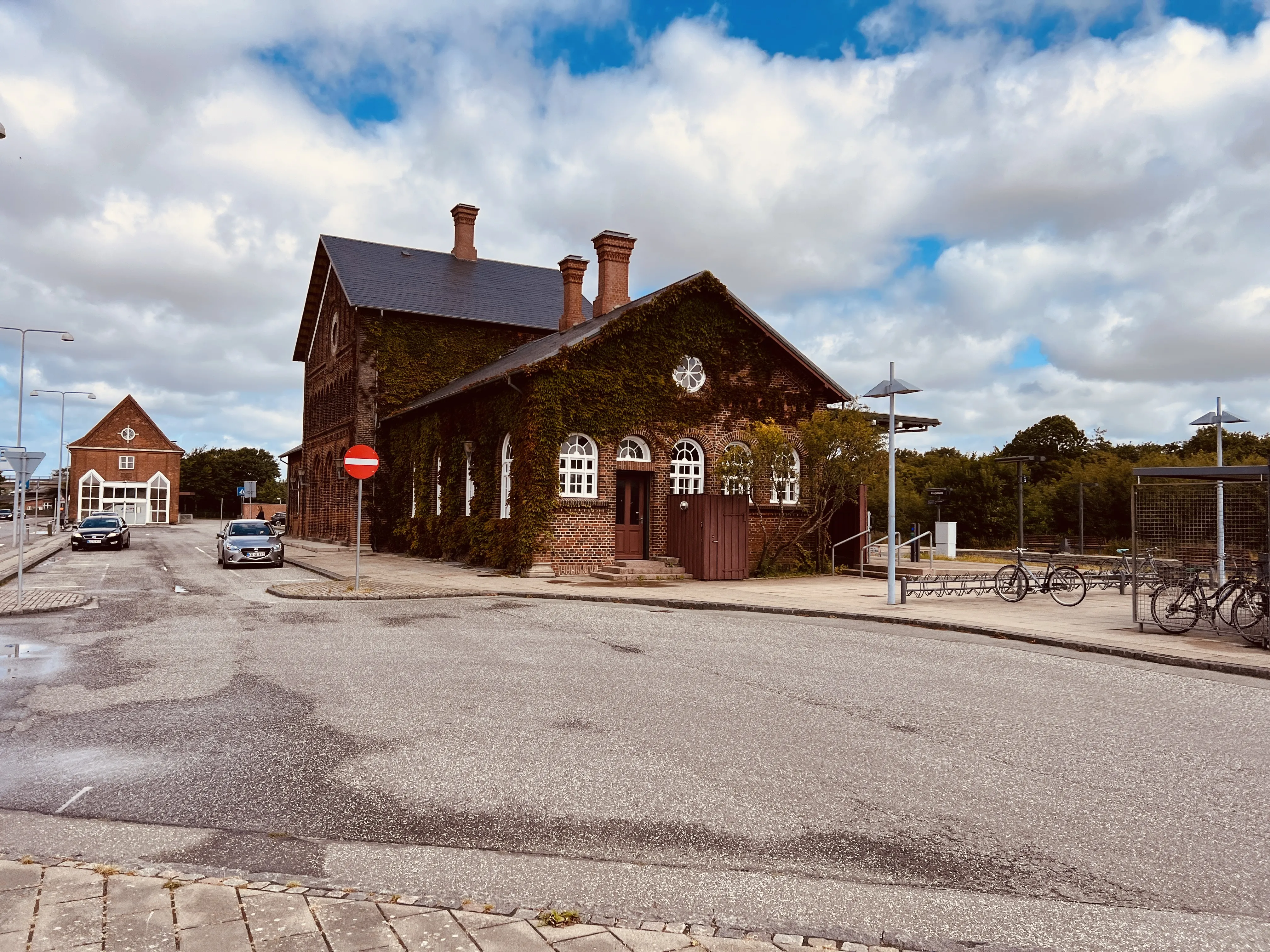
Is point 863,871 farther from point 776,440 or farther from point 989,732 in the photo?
point 776,440

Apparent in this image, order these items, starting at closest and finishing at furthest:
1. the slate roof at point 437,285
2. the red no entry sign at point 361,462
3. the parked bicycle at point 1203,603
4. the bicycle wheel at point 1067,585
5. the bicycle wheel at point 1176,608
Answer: the parked bicycle at point 1203,603 → the bicycle wheel at point 1176,608 → the bicycle wheel at point 1067,585 → the red no entry sign at point 361,462 → the slate roof at point 437,285

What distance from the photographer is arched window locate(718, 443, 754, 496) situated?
76.4 feet

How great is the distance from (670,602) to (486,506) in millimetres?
8872

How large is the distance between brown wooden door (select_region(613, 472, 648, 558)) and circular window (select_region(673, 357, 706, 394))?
257cm

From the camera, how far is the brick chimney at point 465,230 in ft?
143

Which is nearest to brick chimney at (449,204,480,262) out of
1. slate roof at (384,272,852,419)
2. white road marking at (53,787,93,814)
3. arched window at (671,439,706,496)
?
slate roof at (384,272,852,419)

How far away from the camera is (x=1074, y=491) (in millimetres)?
44094

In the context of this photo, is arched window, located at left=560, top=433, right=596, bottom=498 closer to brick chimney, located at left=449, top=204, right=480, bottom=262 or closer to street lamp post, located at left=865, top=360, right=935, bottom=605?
street lamp post, located at left=865, top=360, right=935, bottom=605

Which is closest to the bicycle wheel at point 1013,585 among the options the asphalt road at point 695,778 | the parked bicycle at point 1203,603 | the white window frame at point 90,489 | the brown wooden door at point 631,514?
the parked bicycle at point 1203,603

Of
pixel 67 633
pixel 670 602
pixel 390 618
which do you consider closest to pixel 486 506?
pixel 670 602

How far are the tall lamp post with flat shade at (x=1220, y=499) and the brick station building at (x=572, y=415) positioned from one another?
852 centimetres

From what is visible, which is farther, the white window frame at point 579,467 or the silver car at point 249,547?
the silver car at point 249,547

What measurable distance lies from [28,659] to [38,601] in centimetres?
670

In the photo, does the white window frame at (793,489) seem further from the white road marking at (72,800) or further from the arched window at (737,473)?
the white road marking at (72,800)
